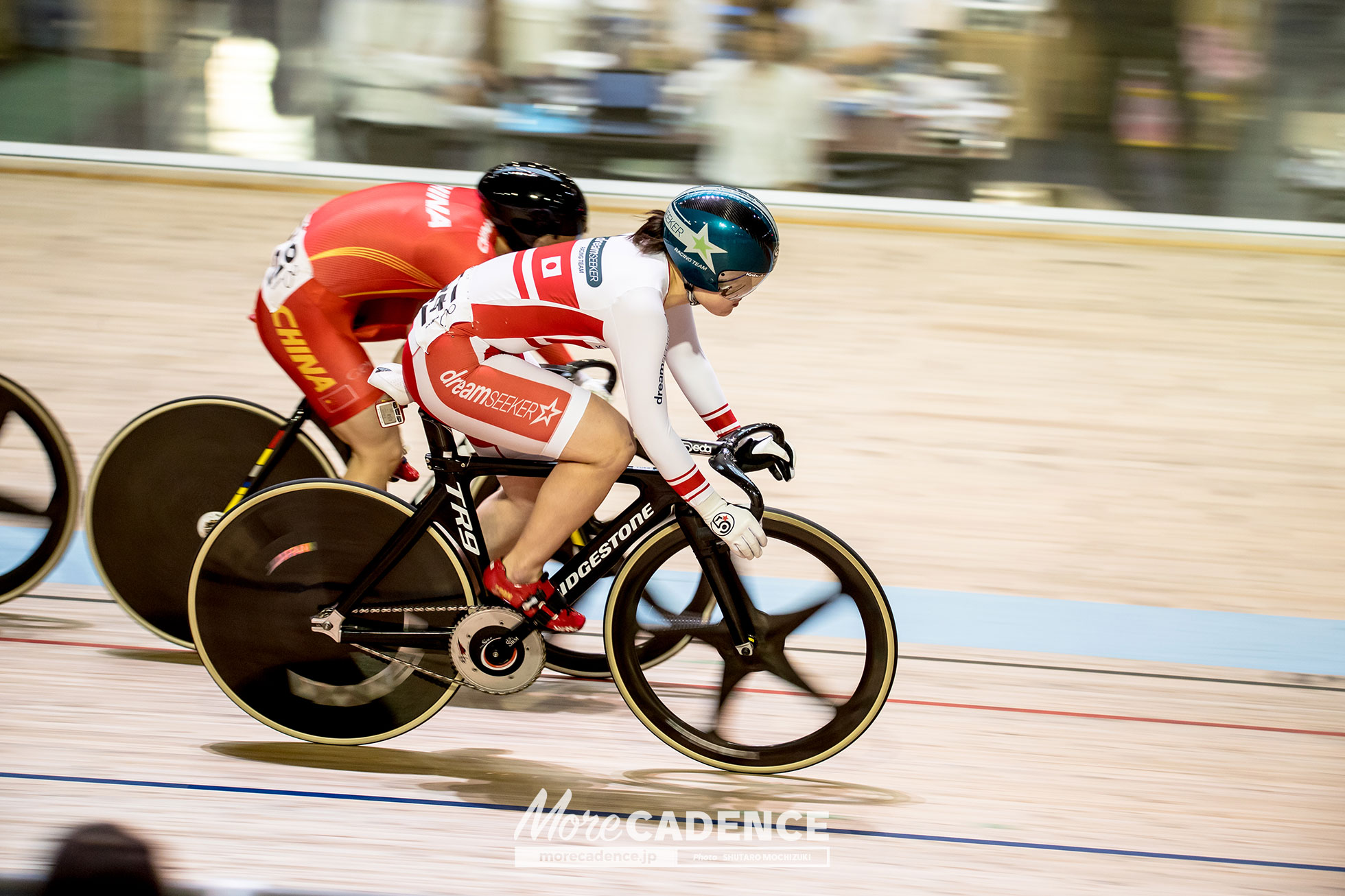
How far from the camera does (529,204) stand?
274 cm

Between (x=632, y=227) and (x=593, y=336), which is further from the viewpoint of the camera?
(x=632, y=227)

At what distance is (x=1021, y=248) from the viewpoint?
7.19 m

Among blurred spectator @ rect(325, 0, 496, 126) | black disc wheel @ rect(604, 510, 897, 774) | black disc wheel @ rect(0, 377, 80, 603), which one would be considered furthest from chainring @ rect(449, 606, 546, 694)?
blurred spectator @ rect(325, 0, 496, 126)

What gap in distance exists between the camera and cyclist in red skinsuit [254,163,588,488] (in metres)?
2.75

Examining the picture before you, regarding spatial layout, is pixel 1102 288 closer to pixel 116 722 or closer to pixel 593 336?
pixel 593 336

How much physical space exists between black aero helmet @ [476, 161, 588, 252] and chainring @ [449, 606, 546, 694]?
0.87 m

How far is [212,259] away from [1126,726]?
509 cm

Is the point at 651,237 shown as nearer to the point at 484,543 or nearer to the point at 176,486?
the point at 484,543

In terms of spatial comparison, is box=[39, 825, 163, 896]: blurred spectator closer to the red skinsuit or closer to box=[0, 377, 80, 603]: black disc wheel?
the red skinsuit

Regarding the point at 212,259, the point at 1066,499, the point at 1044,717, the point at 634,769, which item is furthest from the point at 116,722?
the point at 212,259

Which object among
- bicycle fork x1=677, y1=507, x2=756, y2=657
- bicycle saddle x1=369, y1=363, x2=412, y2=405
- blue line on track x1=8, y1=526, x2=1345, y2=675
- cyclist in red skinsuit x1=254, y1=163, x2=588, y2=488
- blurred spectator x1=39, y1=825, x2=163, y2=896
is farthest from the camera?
blue line on track x1=8, y1=526, x2=1345, y2=675

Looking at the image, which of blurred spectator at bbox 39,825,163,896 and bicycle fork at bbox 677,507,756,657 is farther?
bicycle fork at bbox 677,507,756,657

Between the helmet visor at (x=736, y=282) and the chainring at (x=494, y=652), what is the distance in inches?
31.1

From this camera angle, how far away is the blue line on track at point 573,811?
2.48 m
